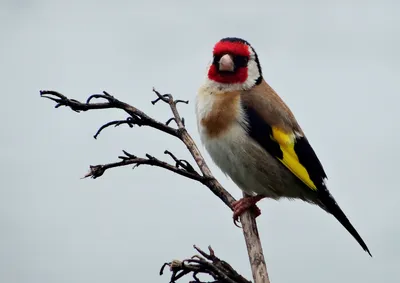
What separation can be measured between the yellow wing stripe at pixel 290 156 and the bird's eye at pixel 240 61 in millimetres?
787

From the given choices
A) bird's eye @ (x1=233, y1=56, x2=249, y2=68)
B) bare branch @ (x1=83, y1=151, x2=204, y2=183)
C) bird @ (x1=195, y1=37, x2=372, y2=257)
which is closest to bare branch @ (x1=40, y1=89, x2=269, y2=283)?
bare branch @ (x1=83, y1=151, x2=204, y2=183)

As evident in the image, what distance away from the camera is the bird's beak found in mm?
6134

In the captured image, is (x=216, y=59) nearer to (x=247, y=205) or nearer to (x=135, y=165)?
(x=247, y=205)

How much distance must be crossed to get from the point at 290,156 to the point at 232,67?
0.99 meters

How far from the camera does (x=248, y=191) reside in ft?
19.8

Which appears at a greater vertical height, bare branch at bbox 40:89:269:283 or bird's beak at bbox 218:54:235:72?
bird's beak at bbox 218:54:235:72

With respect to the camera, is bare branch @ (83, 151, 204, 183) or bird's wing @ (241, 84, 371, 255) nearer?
bare branch @ (83, 151, 204, 183)

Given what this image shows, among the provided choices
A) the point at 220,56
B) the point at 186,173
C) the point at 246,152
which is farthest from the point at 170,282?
the point at 220,56

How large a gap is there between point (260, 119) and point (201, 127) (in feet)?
1.74

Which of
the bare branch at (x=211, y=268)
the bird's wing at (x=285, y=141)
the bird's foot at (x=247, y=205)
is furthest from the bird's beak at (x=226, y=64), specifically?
the bare branch at (x=211, y=268)

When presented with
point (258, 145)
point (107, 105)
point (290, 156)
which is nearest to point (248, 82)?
point (258, 145)

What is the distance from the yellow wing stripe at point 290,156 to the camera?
19.0 ft

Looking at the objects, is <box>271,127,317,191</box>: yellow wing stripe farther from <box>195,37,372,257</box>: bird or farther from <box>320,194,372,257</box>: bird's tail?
<box>320,194,372,257</box>: bird's tail

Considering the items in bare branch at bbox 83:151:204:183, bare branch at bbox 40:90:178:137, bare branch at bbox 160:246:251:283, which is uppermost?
bare branch at bbox 40:90:178:137
